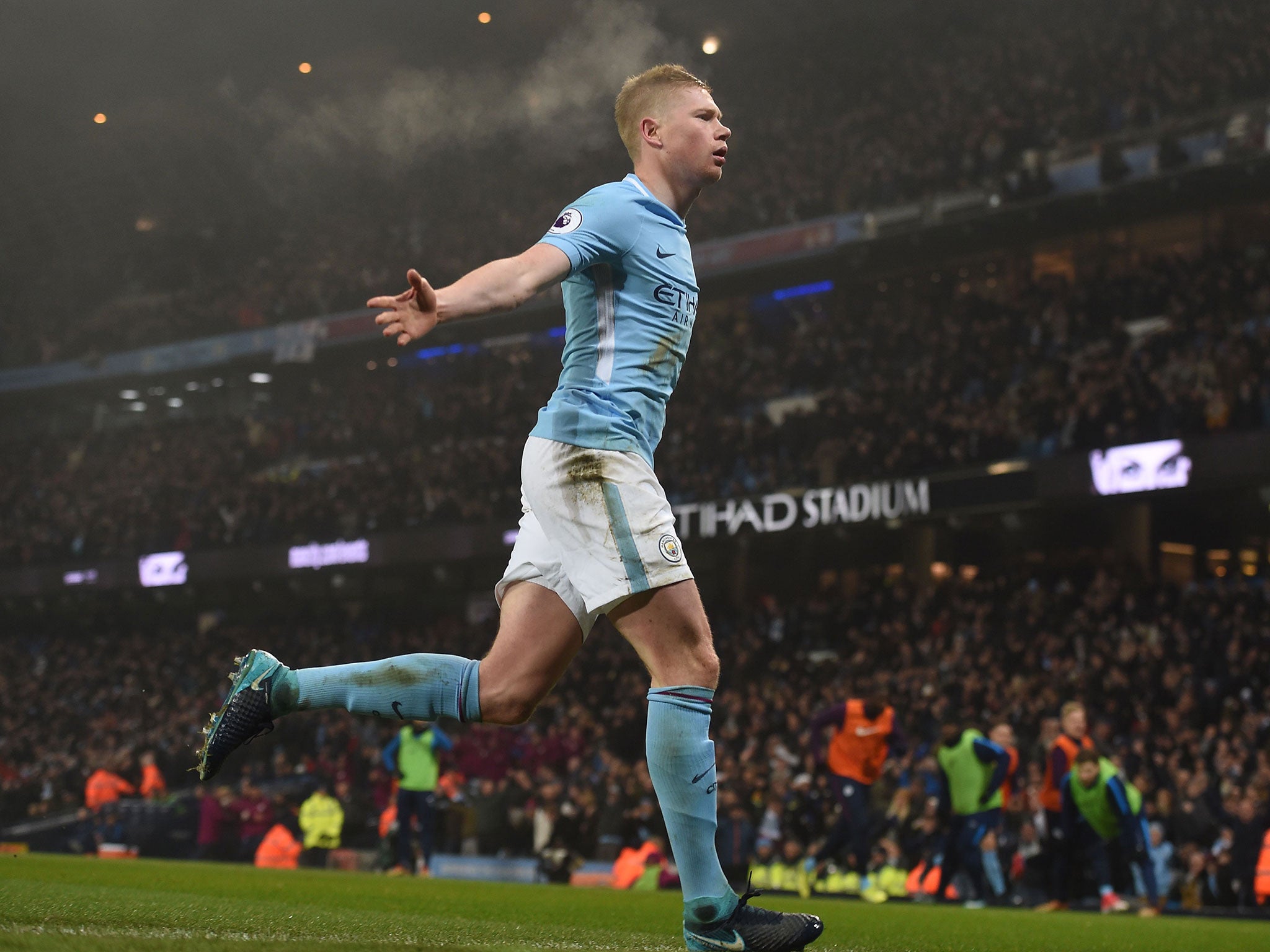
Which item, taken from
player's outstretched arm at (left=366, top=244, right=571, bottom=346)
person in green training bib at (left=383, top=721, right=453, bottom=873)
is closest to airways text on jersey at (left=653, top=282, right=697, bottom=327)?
player's outstretched arm at (left=366, top=244, right=571, bottom=346)

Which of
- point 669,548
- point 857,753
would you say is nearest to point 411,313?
point 669,548

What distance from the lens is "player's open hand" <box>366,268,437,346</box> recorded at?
260 cm

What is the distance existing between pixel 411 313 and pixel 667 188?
1.11 m

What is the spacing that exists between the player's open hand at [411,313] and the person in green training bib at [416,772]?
1033 centimetres

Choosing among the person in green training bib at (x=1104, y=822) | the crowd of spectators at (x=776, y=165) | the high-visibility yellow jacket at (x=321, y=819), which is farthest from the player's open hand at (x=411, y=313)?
the crowd of spectators at (x=776, y=165)

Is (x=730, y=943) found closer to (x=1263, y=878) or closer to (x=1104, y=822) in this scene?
(x=1104, y=822)

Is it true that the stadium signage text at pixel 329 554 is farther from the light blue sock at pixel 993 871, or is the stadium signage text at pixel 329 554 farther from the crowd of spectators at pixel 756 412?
A: the light blue sock at pixel 993 871

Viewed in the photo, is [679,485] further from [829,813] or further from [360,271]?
[360,271]

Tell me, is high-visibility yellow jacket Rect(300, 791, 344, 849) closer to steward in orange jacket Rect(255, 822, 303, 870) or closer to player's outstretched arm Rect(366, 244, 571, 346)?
steward in orange jacket Rect(255, 822, 303, 870)

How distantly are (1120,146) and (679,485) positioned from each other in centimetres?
941

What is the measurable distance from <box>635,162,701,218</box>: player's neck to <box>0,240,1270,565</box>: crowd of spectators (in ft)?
49.7

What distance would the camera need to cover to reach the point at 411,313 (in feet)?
8.61

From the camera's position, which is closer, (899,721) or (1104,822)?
(1104,822)

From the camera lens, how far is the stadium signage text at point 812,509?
18.9 metres
